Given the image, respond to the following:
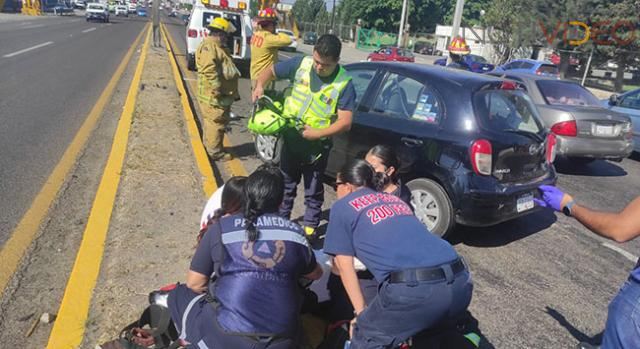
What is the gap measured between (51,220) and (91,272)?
46.6 inches

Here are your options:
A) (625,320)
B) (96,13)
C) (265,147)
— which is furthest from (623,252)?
(96,13)

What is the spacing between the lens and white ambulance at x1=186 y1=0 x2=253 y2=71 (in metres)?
13.9

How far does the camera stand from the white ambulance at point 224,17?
13875mm

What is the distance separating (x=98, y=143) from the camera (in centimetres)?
635

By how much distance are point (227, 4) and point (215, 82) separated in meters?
9.43

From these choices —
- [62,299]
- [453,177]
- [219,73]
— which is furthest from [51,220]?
[453,177]

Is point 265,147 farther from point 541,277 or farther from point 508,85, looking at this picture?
point 541,277

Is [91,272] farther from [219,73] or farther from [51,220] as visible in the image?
[219,73]

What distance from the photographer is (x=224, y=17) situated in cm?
1404

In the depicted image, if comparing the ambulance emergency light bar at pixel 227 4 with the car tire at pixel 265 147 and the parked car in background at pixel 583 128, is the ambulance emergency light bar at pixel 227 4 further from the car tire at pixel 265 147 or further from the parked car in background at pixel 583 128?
the parked car in background at pixel 583 128

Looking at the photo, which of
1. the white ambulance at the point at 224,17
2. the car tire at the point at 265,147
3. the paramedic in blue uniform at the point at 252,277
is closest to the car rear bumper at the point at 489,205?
the paramedic in blue uniform at the point at 252,277

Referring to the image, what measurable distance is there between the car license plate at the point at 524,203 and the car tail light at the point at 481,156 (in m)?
0.50

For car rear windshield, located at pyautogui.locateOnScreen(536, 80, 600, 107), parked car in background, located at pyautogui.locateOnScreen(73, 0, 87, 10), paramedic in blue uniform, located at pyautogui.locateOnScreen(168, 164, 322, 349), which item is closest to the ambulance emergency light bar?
car rear windshield, located at pyautogui.locateOnScreen(536, 80, 600, 107)

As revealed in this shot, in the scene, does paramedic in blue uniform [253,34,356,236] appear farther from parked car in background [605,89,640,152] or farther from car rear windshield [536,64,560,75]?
car rear windshield [536,64,560,75]
